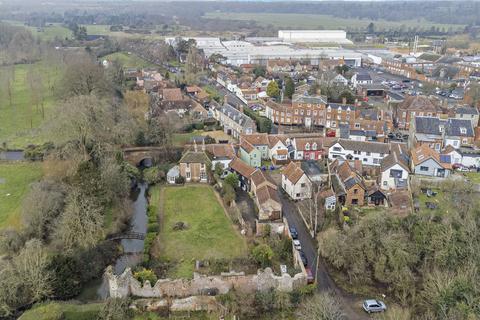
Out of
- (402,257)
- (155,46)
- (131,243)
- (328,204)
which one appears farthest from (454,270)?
(155,46)

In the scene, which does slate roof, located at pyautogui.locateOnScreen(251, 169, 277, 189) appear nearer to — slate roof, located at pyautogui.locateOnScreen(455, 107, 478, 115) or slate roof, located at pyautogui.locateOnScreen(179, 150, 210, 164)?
slate roof, located at pyautogui.locateOnScreen(179, 150, 210, 164)

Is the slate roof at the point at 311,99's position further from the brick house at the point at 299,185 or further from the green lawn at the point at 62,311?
the green lawn at the point at 62,311

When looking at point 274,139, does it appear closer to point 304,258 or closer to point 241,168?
point 241,168

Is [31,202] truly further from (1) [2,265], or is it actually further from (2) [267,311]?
(2) [267,311]

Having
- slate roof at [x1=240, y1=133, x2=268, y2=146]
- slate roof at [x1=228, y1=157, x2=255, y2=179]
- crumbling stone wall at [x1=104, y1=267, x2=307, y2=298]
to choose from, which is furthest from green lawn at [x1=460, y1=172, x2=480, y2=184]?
crumbling stone wall at [x1=104, y1=267, x2=307, y2=298]

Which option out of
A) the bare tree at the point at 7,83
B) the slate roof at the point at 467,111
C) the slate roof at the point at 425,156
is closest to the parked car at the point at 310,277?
the slate roof at the point at 425,156

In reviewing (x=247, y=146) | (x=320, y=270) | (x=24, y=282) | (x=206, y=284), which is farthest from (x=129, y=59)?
(x=320, y=270)
